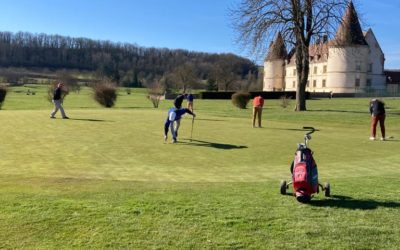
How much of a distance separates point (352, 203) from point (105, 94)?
135 ft

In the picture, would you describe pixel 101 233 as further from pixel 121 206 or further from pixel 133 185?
pixel 133 185

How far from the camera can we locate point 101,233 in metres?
5.77

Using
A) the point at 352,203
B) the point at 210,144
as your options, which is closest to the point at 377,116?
the point at 210,144

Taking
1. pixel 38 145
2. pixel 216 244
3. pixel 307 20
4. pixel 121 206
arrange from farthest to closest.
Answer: pixel 307 20, pixel 38 145, pixel 121 206, pixel 216 244

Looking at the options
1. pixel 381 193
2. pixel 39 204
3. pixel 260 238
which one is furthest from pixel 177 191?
pixel 381 193

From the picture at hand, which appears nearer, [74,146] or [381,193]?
[381,193]

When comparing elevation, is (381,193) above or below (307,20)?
below

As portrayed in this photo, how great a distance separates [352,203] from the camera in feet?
24.7

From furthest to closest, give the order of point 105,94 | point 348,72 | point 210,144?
point 348,72
point 105,94
point 210,144

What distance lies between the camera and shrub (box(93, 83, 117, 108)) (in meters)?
46.7

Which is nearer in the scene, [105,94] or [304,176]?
[304,176]

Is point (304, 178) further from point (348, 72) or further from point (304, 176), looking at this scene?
point (348, 72)

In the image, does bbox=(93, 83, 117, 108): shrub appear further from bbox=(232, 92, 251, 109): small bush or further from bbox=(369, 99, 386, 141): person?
bbox=(369, 99, 386, 141): person

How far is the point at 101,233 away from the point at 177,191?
2589 mm
